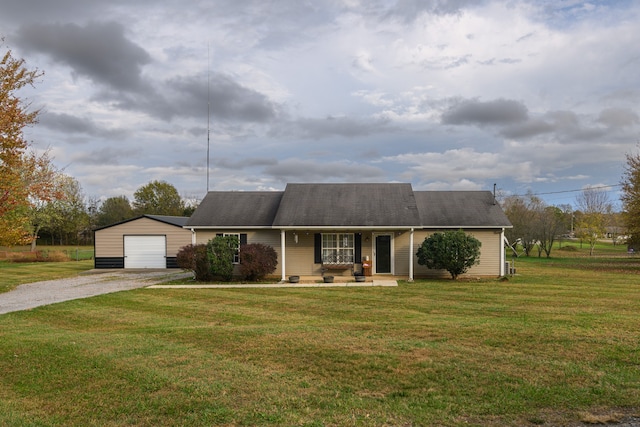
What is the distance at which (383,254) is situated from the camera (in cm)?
2003

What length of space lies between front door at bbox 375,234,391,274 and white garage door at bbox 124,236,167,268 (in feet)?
44.9

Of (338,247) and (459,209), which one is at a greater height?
(459,209)

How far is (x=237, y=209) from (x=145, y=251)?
914 cm

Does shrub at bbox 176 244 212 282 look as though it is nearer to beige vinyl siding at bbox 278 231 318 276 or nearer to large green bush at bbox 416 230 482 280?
beige vinyl siding at bbox 278 231 318 276

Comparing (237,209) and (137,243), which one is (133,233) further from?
(237,209)

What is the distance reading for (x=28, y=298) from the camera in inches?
577

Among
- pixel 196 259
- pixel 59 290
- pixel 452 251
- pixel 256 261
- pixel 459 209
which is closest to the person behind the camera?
pixel 59 290

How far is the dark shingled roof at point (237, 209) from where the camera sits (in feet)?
66.4

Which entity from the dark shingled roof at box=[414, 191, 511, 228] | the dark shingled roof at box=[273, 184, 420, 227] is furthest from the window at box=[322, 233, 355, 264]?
the dark shingled roof at box=[414, 191, 511, 228]

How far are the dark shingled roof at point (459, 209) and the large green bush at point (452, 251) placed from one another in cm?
129

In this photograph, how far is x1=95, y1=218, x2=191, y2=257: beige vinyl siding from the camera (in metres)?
27.1

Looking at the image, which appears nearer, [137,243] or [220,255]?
[220,255]

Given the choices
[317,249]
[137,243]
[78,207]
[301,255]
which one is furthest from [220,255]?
[78,207]

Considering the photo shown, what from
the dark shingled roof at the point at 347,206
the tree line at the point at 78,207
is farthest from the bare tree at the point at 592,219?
the dark shingled roof at the point at 347,206
